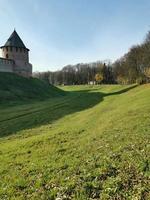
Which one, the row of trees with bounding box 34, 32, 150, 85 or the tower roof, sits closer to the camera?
the row of trees with bounding box 34, 32, 150, 85

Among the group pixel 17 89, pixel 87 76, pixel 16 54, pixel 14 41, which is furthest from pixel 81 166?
pixel 87 76

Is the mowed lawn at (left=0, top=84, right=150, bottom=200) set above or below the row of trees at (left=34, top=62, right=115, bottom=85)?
below

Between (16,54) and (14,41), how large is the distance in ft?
12.4

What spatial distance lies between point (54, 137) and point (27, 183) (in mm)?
7958

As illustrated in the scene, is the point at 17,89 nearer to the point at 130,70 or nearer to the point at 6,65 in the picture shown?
the point at 6,65

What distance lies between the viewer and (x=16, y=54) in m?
84.3

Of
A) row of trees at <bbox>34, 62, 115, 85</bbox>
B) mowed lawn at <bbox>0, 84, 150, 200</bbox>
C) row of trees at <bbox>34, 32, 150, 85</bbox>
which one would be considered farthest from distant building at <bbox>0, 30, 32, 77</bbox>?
mowed lawn at <bbox>0, 84, 150, 200</bbox>

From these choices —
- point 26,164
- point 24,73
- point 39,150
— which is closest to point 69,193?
point 26,164

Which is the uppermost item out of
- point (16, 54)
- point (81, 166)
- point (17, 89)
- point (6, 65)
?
point (16, 54)

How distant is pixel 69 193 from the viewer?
8820 mm

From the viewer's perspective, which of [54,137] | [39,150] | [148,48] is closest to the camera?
[39,150]

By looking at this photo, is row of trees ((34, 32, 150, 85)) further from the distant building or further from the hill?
the distant building

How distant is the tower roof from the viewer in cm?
8450

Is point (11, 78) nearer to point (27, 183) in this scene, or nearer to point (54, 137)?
point (54, 137)
